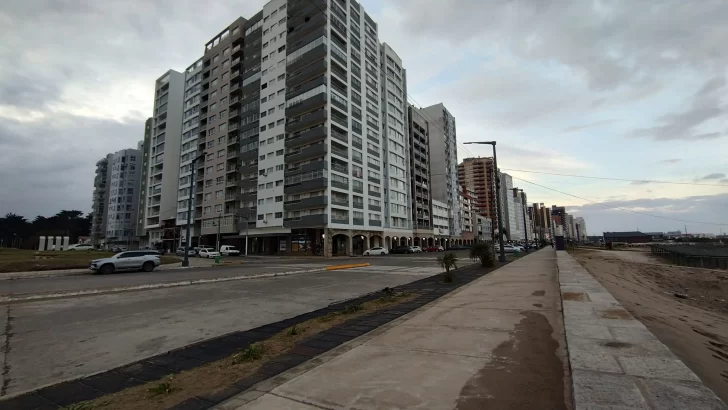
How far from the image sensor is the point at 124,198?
4557 inches

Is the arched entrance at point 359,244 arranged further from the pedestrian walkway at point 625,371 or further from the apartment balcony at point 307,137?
the pedestrian walkway at point 625,371

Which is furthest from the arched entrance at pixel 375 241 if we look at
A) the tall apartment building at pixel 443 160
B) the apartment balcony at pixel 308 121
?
the tall apartment building at pixel 443 160

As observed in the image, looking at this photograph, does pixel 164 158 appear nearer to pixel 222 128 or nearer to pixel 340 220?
pixel 222 128

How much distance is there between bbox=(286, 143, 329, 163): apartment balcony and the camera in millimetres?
54781

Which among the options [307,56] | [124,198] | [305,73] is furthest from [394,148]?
[124,198]

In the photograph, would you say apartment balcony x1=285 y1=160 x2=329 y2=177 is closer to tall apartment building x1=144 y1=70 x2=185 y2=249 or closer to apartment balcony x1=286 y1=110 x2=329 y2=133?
apartment balcony x1=286 y1=110 x2=329 y2=133

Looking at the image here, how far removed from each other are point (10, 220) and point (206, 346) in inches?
5759

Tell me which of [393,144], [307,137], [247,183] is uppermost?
[393,144]

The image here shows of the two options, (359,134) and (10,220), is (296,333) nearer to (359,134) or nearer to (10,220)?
(359,134)

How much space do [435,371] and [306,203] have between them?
5212 centimetres

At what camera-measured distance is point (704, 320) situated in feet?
30.5

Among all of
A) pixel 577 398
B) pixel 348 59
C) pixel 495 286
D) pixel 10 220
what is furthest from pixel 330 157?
pixel 10 220

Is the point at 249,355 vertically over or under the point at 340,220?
under

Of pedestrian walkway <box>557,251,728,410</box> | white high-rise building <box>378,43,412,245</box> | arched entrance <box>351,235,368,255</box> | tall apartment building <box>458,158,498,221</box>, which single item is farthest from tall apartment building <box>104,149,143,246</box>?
tall apartment building <box>458,158,498,221</box>
